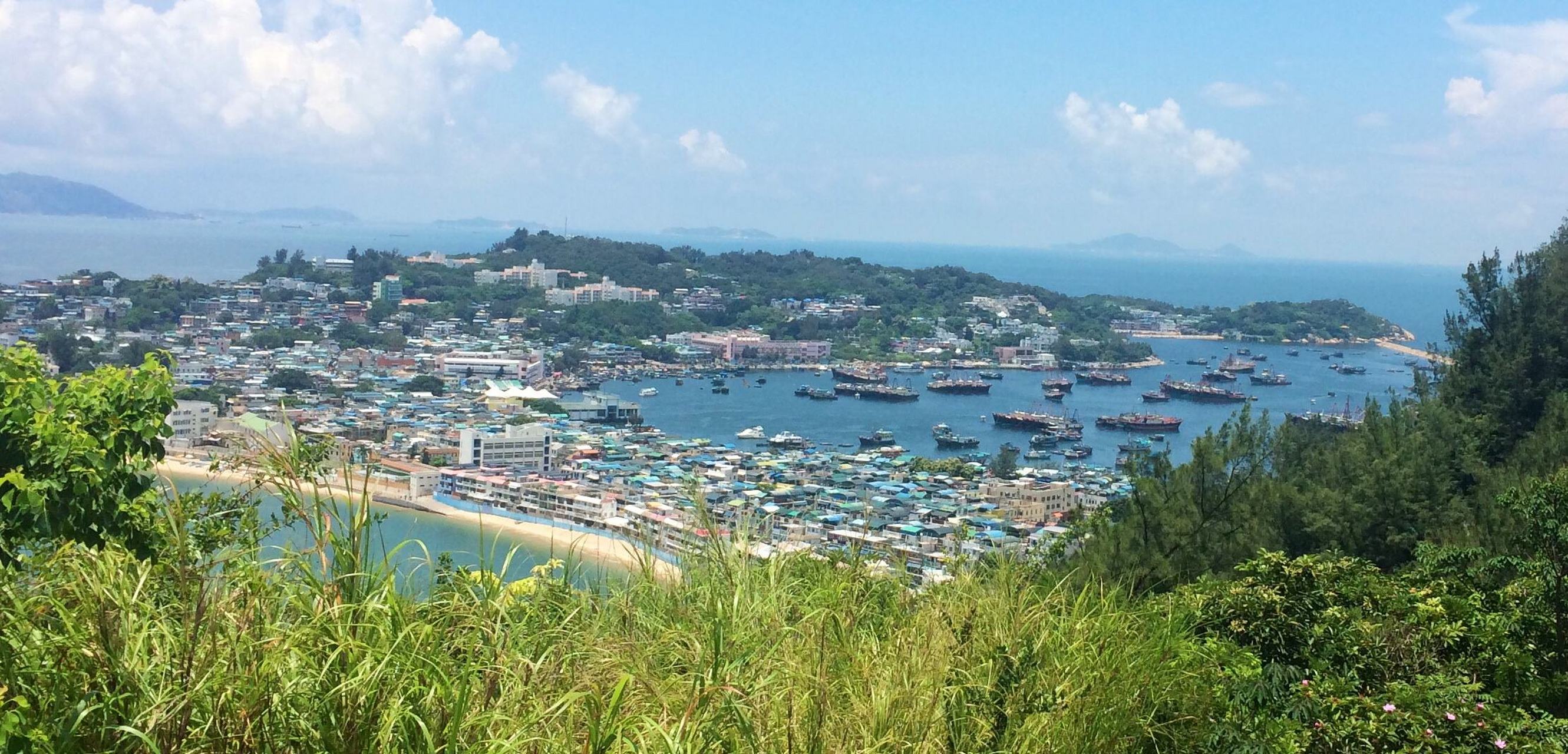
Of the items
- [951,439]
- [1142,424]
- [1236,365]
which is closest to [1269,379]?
[1236,365]

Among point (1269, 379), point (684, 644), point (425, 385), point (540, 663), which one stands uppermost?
point (540, 663)

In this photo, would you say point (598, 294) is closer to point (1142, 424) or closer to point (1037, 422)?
point (1037, 422)

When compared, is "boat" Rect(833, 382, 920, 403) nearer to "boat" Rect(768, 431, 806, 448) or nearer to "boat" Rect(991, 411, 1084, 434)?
"boat" Rect(991, 411, 1084, 434)

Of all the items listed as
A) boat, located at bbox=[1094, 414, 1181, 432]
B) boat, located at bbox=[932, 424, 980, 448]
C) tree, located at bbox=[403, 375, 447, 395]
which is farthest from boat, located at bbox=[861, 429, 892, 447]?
tree, located at bbox=[403, 375, 447, 395]

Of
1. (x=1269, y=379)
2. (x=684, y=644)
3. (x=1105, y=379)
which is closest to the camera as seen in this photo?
(x=684, y=644)

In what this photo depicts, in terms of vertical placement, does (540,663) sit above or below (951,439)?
above

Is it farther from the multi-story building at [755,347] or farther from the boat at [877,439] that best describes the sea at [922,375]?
the multi-story building at [755,347]
